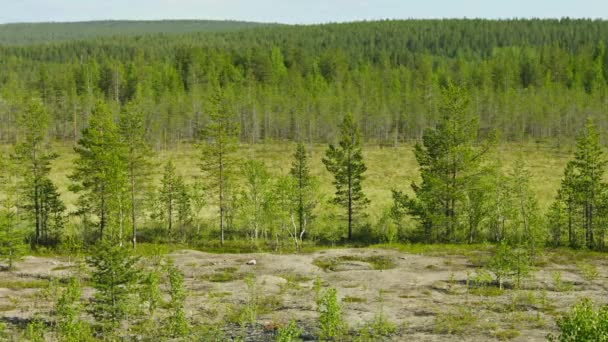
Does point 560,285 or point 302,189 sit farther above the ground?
point 302,189

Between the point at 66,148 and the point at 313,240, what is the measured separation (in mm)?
75931

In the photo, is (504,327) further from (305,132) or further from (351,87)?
(351,87)

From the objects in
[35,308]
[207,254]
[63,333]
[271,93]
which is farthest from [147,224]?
[271,93]

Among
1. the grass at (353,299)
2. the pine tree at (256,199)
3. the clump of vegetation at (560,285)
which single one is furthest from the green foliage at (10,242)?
the clump of vegetation at (560,285)

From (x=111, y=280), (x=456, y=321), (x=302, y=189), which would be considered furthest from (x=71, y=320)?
(x=302, y=189)

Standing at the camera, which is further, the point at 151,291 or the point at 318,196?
the point at 318,196

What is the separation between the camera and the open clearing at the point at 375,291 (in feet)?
104

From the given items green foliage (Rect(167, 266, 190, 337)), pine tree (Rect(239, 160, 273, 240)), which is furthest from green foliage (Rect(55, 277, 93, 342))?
pine tree (Rect(239, 160, 273, 240))

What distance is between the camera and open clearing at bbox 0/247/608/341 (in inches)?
1248

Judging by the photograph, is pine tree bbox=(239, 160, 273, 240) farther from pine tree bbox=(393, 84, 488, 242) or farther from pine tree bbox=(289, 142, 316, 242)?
pine tree bbox=(393, 84, 488, 242)

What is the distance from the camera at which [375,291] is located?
→ 1538 inches

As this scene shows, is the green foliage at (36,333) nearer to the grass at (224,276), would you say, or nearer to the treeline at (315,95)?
the grass at (224,276)

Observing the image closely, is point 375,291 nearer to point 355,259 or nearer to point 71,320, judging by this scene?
point 355,259

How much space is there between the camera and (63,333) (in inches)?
1067
